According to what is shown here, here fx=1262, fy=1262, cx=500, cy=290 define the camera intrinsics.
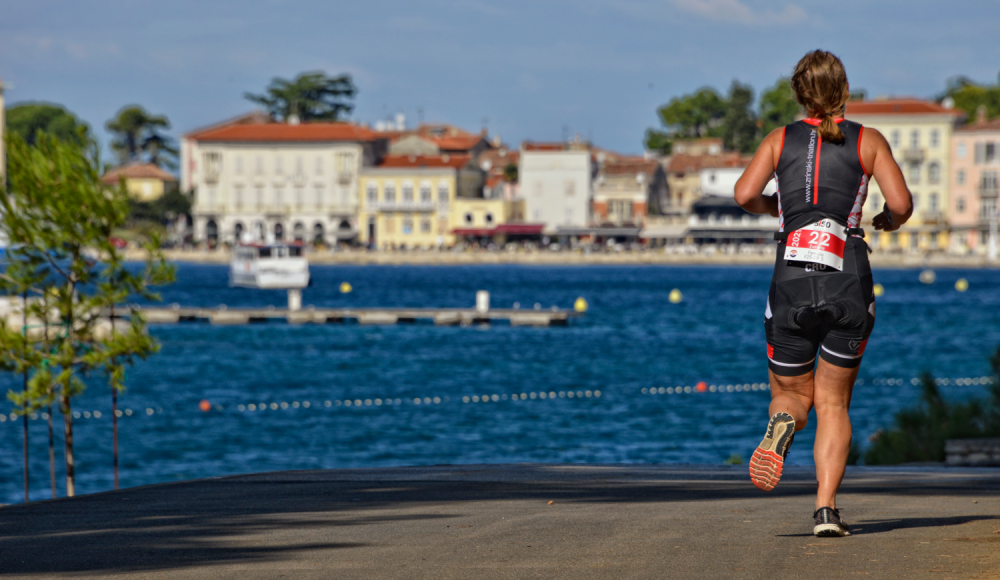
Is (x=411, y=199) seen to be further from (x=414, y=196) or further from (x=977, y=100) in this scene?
(x=977, y=100)

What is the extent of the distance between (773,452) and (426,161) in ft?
387

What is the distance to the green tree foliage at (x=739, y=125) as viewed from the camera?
140m

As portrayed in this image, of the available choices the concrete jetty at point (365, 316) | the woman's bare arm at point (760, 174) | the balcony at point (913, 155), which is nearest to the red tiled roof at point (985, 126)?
the balcony at point (913, 155)

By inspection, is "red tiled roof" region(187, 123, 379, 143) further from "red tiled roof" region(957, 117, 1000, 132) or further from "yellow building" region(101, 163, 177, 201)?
"red tiled roof" region(957, 117, 1000, 132)

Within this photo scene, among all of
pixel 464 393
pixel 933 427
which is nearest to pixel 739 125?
pixel 464 393

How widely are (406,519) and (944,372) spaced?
41672 millimetres

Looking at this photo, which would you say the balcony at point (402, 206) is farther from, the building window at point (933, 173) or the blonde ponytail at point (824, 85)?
the blonde ponytail at point (824, 85)

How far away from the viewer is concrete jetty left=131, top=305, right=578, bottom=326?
54.8 m

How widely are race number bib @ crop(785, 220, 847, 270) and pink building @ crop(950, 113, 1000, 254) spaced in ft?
372

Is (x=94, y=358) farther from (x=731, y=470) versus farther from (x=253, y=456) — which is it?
(x=253, y=456)

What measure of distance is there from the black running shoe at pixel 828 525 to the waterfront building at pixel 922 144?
11046 cm

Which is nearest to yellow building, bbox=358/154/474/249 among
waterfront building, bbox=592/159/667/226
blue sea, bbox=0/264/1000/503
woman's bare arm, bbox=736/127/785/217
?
waterfront building, bbox=592/159/667/226

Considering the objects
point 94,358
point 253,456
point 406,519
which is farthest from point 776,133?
point 253,456

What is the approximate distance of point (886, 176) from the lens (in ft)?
17.1
